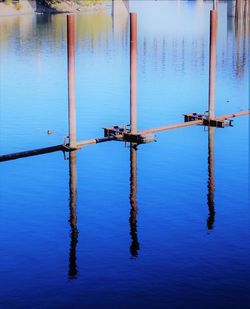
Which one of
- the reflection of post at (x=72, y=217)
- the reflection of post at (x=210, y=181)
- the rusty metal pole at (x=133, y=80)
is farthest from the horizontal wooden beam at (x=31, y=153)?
the reflection of post at (x=210, y=181)

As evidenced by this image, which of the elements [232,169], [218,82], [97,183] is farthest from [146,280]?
[218,82]

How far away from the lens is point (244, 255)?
74.5ft

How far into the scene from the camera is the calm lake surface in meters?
20.7

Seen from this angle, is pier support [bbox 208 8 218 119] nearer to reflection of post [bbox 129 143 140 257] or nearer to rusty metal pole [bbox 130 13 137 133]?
rusty metal pole [bbox 130 13 137 133]

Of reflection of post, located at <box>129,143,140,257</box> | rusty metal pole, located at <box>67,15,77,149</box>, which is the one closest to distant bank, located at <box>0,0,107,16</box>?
rusty metal pole, located at <box>67,15,77,149</box>

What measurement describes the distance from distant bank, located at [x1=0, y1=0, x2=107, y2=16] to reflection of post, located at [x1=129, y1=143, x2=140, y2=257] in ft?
355

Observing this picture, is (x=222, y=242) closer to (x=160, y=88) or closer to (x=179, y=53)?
(x=160, y=88)

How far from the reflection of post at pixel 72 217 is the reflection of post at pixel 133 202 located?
1.62 m

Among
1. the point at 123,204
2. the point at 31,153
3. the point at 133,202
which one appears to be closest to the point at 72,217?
the point at 123,204

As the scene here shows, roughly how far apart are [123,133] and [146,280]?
15.2m

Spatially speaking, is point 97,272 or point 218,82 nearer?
point 97,272

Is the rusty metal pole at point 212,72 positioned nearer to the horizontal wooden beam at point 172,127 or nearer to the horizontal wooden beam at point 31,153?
the horizontal wooden beam at point 172,127

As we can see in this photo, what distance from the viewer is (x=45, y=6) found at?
152500 millimetres

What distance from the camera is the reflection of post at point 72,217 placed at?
2199 centimetres
